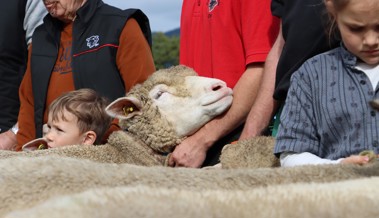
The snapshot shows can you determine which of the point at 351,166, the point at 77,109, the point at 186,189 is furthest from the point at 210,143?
the point at 186,189

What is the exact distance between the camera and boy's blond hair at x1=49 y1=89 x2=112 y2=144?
3.78m

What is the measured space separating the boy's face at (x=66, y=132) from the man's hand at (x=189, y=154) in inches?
31.5

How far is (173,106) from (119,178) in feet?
6.25

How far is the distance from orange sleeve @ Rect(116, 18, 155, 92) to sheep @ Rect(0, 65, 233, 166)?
47 centimetres

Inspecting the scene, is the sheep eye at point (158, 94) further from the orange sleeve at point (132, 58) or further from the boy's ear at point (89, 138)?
the boy's ear at point (89, 138)

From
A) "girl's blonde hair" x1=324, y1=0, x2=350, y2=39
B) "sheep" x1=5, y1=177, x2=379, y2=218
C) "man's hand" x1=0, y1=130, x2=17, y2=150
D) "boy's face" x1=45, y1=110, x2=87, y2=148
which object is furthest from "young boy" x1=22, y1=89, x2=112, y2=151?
"sheep" x1=5, y1=177, x2=379, y2=218

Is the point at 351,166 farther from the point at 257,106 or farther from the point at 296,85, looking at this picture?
the point at 257,106

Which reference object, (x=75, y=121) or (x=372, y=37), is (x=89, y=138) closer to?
(x=75, y=121)

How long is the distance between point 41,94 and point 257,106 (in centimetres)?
154

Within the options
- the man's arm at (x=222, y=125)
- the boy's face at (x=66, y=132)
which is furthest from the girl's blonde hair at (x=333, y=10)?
the boy's face at (x=66, y=132)

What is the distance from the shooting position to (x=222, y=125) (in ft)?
10.6

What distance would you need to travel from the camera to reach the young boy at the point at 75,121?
3781 millimetres

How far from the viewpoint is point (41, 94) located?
4004mm

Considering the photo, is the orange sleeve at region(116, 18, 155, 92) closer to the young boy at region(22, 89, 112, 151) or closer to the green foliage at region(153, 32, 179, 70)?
the young boy at region(22, 89, 112, 151)
